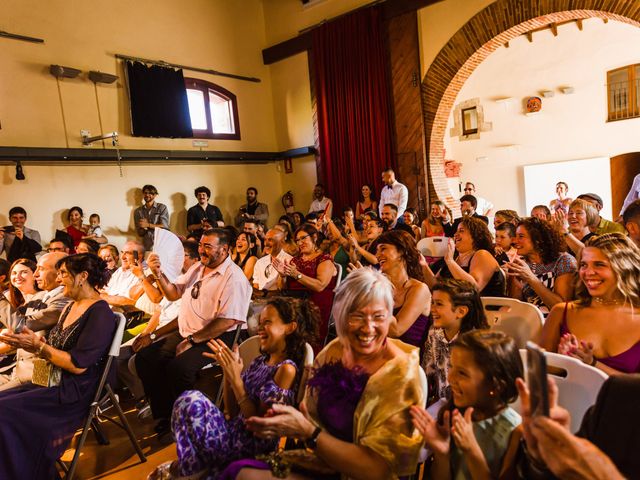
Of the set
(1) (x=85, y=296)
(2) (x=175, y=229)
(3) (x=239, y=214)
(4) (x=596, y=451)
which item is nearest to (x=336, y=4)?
(3) (x=239, y=214)

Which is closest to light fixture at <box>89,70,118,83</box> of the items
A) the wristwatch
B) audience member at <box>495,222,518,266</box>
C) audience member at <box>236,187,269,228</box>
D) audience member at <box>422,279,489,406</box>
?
audience member at <box>236,187,269,228</box>

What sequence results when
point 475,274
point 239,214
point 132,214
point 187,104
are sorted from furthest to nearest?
point 239,214, point 187,104, point 132,214, point 475,274

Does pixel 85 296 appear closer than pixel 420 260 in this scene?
Yes

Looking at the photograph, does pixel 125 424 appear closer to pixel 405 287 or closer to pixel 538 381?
pixel 405 287

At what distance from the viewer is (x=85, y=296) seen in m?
2.71

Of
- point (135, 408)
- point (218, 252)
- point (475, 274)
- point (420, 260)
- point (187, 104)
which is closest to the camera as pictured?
point (420, 260)

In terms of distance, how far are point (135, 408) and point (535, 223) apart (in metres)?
3.40

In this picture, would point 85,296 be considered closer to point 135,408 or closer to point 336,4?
point 135,408

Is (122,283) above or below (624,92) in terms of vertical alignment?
below

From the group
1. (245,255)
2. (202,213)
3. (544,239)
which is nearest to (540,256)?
(544,239)

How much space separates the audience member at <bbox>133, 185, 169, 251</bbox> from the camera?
24.9 ft

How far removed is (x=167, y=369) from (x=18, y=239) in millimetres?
4516

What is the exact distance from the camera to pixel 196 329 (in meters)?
3.26

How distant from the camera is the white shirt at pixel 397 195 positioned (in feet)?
24.4
